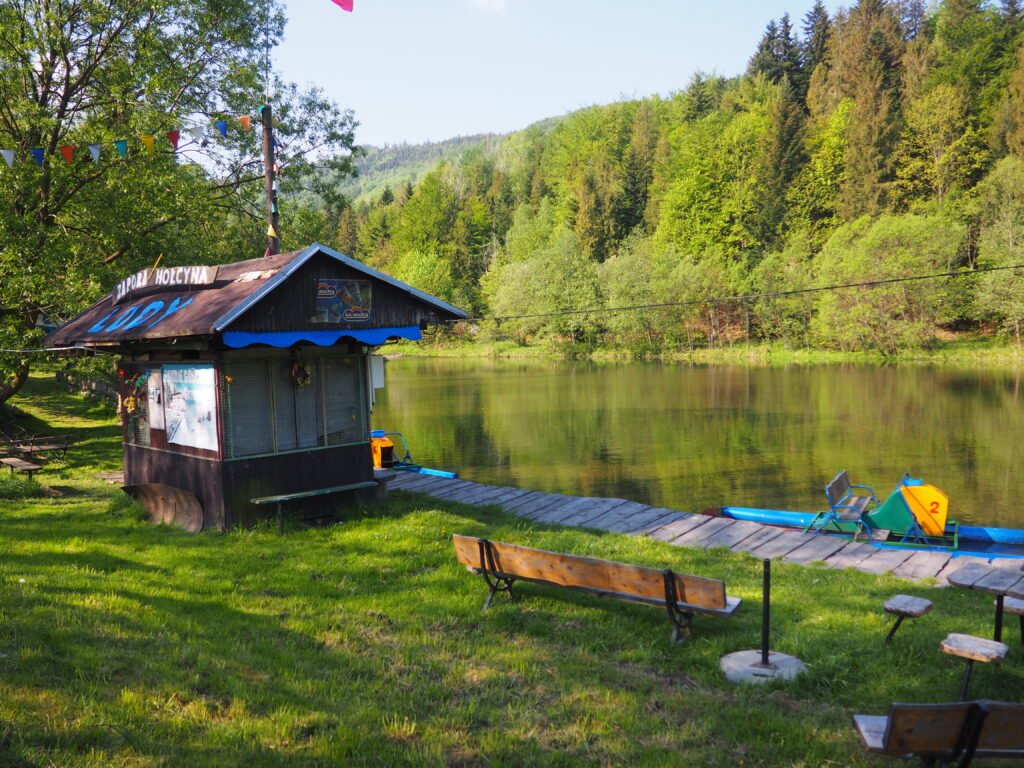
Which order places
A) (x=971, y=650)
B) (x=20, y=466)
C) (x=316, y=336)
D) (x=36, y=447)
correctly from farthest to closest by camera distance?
(x=36, y=447)
(x=20, y=466)
(x=316, y=336)
(x=971, y=650)

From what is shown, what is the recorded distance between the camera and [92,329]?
480 inches

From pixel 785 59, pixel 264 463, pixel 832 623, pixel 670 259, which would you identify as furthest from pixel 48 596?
pixel 785 59

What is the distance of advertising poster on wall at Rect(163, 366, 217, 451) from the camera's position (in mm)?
10422

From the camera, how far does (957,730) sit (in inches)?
136

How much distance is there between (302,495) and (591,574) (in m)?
5.58

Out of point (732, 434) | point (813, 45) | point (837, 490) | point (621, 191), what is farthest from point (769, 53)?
point (837, 490)

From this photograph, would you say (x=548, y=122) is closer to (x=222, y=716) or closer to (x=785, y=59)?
(x=785, y=59)

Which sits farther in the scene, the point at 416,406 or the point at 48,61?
the point at 416,406

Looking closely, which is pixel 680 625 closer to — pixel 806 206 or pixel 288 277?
pixel 288 277

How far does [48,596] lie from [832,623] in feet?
22.5

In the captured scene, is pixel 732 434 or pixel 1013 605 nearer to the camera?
pixel 1013 605

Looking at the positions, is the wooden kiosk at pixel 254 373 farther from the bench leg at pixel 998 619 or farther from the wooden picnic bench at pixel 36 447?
the bench leg at pixel 998 619

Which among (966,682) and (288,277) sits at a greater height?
(288,277)

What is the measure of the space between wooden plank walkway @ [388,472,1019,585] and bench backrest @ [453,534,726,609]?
477cm
